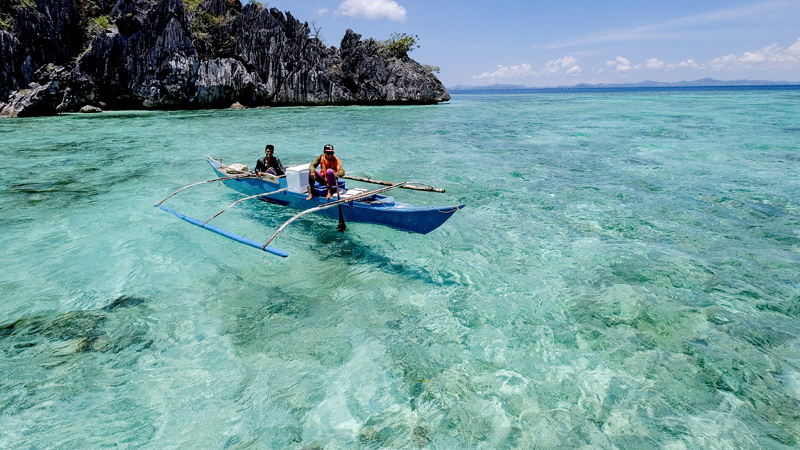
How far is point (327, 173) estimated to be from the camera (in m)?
9.69

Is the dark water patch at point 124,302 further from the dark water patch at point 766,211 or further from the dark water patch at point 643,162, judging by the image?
the dark water patch at point 643,162

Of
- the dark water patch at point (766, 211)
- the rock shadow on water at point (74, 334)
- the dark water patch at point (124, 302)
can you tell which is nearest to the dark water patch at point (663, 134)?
the dark water patch at point (766, 211)

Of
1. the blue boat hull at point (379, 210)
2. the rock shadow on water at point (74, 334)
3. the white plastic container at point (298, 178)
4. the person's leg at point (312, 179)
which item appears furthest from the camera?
the white plastic container at point (298, 178)

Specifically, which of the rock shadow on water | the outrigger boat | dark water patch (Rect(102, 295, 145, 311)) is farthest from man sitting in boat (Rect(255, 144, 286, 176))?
the rock shadow on water

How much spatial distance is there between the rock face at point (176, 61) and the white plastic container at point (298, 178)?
146 feet

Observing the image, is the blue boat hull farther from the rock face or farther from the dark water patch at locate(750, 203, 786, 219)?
the rock face

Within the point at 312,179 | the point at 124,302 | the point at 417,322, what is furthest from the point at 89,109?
the point at 417,322

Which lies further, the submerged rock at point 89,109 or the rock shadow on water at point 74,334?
the submerged rock at point 89,109

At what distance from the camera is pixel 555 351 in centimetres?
612

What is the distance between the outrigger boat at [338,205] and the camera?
8438 millimetres

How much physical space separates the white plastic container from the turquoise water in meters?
1.11

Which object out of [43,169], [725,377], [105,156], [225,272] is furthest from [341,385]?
[105,156]

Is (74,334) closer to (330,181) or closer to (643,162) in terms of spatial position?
(330,181)

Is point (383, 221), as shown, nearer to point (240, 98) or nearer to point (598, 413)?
point (598, 413)
